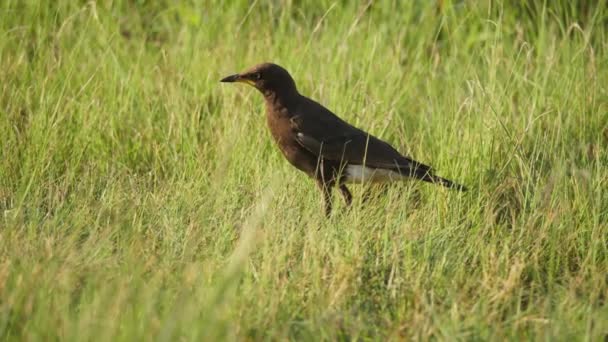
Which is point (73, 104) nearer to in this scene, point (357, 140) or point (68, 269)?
point (357, 140)

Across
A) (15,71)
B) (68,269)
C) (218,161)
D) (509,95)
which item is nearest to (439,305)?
(68,269)

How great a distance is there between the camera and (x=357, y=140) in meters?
5.04

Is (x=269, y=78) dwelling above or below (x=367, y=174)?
above

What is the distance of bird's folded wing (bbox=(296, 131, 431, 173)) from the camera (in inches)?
195

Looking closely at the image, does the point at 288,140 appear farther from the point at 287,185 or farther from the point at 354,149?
the point at 354,149

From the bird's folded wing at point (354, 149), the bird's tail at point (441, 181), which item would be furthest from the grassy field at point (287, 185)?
the bird's folded wing at point (354, 149)

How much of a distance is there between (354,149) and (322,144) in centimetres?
18

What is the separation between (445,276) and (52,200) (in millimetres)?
→ 1918

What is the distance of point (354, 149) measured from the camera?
16.4ft

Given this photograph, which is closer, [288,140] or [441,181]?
[441,181]

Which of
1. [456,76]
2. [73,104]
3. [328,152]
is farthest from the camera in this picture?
[456,76]

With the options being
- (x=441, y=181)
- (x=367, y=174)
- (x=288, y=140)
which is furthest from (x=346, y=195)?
(x=441, y=181)

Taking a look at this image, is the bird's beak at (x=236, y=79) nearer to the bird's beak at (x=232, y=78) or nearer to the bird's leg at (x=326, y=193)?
the bird's beak at (x=232, y=78)

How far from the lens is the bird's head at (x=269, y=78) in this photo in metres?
5.14
